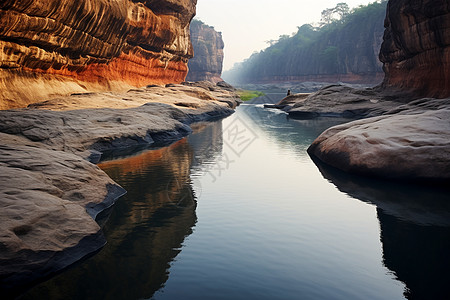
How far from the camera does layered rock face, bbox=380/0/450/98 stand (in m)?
17.4

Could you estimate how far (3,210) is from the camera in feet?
11.4

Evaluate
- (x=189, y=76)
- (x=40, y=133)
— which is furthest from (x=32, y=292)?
(x=189, y=76)

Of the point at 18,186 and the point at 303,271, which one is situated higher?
the point at 18,186

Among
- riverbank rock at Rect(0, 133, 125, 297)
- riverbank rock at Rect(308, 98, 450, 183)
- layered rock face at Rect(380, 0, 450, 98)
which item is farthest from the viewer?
layered rock face at Rect(380, 0, 450, 98)

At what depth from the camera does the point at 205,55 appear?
90.3 metres

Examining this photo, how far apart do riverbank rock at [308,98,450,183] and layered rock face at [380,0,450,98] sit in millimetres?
11434

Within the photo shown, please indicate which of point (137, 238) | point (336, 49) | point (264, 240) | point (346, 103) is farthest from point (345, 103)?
point (336, 49)

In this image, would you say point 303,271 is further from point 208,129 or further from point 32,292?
point 208,129

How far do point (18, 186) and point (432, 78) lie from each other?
2009 cm

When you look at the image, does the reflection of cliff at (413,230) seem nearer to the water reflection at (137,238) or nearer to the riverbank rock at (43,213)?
the water reflection at (137,238)

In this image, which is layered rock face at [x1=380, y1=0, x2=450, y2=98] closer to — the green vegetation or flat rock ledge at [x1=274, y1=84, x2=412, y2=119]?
flat rock ledge at [x1=274, y1=84, x2=412, y2=119]

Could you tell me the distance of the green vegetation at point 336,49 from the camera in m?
73.4

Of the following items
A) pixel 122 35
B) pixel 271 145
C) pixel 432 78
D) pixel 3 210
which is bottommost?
pixel 271 145

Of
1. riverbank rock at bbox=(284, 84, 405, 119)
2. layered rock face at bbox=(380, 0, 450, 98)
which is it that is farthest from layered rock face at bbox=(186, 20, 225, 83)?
layered rock face at bbox=(380, 0, 450, 98)
